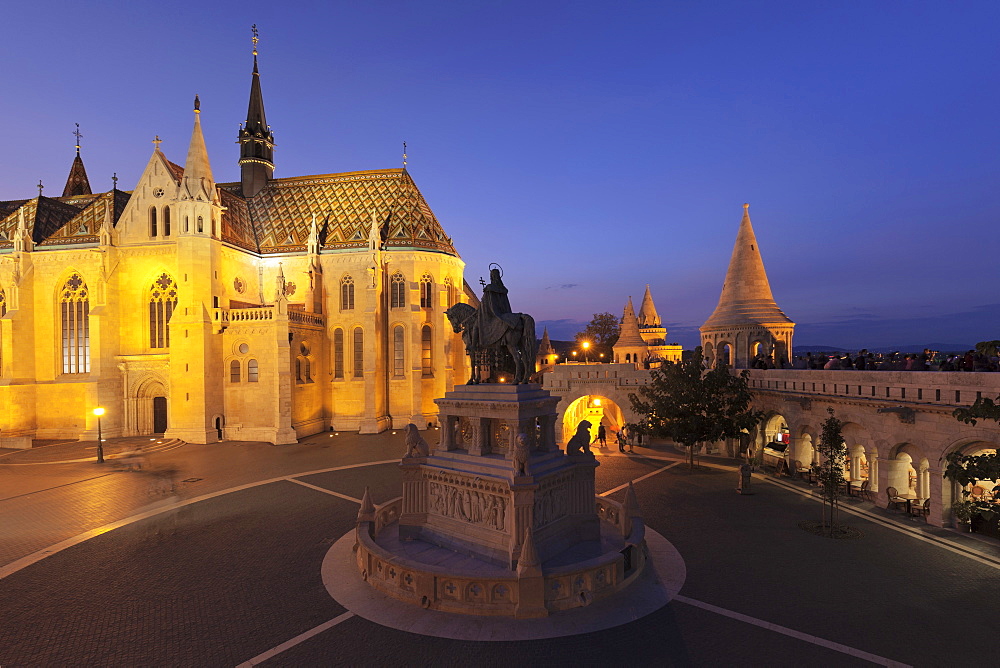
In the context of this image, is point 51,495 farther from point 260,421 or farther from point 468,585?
point 468,585

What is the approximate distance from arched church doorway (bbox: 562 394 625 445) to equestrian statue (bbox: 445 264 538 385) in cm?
1322

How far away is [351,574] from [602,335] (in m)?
53.7

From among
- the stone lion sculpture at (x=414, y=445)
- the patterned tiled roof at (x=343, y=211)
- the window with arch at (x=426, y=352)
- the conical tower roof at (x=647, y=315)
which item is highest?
the patterned tiled roof at (x=343, y=211)

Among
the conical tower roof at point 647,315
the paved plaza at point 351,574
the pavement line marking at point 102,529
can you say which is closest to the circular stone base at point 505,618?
the paved plaza at point 351,574

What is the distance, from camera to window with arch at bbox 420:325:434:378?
118ft

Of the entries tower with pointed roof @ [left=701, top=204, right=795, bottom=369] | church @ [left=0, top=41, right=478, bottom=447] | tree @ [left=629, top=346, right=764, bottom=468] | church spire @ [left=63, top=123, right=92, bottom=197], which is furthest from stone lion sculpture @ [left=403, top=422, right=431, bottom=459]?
church spire @ [left=63, top=123, right=92, bottom=197]

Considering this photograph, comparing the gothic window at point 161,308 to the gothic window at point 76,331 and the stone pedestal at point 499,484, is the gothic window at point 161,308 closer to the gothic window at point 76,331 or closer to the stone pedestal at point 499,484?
the gothic window at point 76,331

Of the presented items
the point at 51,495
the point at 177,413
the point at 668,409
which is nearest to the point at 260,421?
the point at 177,413

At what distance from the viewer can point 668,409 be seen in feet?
69.9

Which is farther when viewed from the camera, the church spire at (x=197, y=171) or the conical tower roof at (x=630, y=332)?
the conical tower roof at (x=630, y=332)

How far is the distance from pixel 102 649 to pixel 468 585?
640 cm

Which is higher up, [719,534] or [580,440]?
[580,440]

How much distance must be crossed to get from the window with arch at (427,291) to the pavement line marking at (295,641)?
2824cm

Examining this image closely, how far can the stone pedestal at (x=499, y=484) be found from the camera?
10.1 metres
